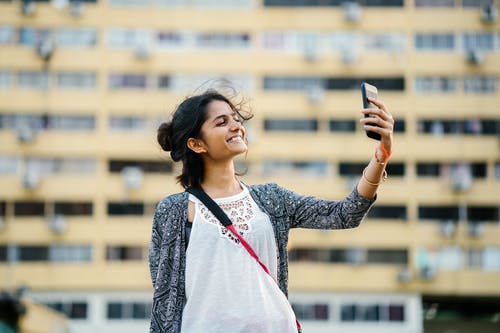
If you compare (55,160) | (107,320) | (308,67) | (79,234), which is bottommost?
(107,320)

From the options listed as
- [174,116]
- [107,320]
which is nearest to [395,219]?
[107,320]

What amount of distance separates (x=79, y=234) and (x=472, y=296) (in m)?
17.3

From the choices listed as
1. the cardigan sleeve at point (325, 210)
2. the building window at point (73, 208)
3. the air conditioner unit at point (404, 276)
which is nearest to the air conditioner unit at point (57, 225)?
the building window at point (73, 208)

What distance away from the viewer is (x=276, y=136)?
156ft

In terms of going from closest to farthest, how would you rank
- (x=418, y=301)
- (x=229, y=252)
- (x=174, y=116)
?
(x=229, y=252) < (x=174, y=116) < (x=418, y=301)

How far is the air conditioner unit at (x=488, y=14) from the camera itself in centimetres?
4716

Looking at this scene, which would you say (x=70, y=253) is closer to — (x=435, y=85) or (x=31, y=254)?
(x=31, y=254)

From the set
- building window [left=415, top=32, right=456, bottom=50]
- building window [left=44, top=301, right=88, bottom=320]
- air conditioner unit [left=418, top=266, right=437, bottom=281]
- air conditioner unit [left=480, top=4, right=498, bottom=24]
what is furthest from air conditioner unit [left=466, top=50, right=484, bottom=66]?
building window [left=44, top=301, right=88, bottom=320]

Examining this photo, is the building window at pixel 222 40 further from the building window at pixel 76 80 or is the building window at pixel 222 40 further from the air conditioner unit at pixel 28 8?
the air conditioner unit at pixel 28 8

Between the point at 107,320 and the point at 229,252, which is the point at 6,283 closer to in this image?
the point at 107,320

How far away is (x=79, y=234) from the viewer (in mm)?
47344

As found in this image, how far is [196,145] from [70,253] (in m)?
43.0

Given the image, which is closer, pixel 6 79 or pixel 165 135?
pixel 165 135

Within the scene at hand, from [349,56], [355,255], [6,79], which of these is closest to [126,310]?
[355,255]
